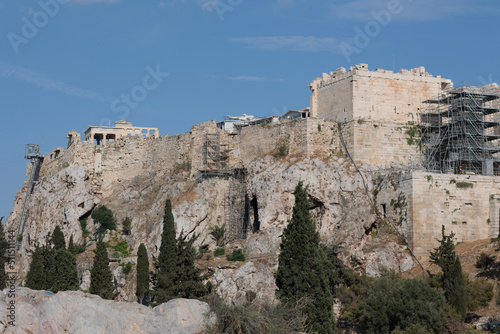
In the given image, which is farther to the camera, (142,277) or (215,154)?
(215,154)

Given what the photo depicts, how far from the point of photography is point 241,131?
56875 mm

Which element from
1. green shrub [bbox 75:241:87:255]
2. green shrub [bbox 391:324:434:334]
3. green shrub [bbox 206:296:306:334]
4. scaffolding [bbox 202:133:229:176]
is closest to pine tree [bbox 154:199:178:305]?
green shrub [bbox 206:296:306:334]

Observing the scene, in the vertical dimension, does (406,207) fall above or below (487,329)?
above

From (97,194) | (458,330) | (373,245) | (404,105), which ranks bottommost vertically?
(458,330)

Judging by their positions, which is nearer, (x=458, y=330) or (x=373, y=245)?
(x=458, y=330)

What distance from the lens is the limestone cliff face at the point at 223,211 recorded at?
46.1 metres

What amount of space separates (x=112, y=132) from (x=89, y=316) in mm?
42503

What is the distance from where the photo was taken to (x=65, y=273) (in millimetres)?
43875

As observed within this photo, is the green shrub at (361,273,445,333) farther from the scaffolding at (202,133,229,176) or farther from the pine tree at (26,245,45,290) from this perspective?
the scaffolding at (202,133,229,176)

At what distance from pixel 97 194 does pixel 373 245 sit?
25807 millimetres

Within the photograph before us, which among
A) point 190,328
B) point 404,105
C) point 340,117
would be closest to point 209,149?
point 340,117

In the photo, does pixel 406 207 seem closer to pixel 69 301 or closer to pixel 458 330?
pixel 458 330

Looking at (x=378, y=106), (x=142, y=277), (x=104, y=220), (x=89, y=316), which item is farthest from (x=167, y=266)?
(x=378, y=106)

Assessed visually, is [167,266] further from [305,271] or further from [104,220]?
[104,220]
